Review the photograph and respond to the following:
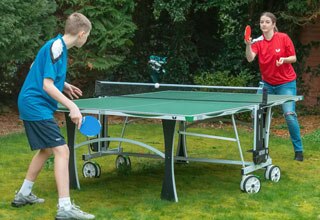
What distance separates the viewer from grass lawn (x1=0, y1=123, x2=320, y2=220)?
5645mm

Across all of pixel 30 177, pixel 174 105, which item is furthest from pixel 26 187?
pixel 174 105

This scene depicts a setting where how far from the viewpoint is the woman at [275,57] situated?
7.94 m

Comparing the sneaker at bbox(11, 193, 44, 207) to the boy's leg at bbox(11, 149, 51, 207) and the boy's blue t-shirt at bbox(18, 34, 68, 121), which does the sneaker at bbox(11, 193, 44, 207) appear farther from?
the boy's blue t-shirt at bbox(18, 34, 68, 121)

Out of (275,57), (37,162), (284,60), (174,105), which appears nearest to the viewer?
(37,162)

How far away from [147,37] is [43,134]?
975 cm

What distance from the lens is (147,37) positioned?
A: 48.9ft

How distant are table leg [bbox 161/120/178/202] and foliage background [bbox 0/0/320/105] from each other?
4916mm

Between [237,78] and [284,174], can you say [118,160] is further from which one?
[237,78]

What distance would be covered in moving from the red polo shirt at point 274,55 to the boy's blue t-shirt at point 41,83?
3410 mm

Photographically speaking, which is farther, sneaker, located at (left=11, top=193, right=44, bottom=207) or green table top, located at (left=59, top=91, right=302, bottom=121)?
sneaker, located at (left=11, top=193, right=44, bottom=207)

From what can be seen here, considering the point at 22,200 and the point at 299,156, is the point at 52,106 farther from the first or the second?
the point at 299,156

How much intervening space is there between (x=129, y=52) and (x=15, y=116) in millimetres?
3139

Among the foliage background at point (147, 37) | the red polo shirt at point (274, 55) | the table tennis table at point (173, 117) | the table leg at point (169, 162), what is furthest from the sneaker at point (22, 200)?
the foliage background at point (147, 37)

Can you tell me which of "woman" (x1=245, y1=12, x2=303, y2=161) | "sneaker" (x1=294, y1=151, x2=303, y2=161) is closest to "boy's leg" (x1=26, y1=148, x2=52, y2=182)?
"woman" (x1=245, y1=12, x2=303, y2=161)
